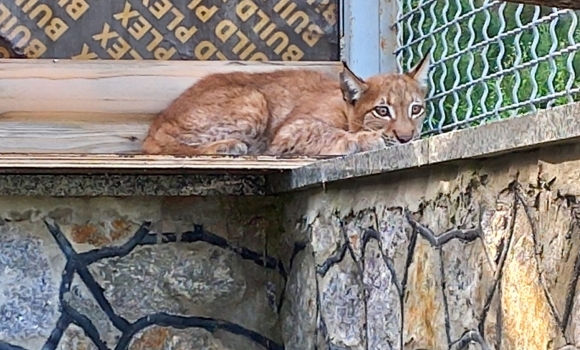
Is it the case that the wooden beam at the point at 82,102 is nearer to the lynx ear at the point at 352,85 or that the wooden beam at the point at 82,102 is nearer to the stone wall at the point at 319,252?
the stone wall at the point at 319,252

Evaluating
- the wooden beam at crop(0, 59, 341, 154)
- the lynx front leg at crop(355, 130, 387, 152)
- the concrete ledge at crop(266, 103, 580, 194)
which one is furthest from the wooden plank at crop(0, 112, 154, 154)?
the concrete ledge at crop(266, 103, 580, 194)

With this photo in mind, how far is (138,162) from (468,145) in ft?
3.36

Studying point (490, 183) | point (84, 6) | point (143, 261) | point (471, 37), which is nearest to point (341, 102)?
point (471, 37)

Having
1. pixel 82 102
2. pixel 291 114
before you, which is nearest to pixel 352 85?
pixel 291 114

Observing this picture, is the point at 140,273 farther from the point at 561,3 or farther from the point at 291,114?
the point at 561,3

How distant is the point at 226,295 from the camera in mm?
2604

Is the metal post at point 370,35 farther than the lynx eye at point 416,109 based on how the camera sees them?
Yes

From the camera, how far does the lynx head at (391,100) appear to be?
2.52m

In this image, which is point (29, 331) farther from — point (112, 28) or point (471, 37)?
point (471, 37)

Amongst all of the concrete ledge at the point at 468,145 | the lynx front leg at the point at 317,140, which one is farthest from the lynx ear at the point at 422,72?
the concrete ledge at the point at 468,145

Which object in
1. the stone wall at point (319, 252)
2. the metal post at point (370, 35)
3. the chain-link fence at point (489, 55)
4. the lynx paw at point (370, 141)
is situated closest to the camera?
the stone wall at point (319, 252)

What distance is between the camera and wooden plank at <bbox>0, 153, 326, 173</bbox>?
215 centimetres

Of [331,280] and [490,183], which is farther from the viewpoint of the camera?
[331,280]

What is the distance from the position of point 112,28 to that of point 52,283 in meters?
0.82
